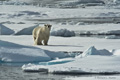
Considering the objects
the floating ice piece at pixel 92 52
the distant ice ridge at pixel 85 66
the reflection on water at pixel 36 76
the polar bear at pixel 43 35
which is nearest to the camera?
the reflection on water at pixel 36 76

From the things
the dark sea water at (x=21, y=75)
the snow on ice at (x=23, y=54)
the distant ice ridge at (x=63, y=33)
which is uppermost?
the dark sea water at (x=21, y=75)

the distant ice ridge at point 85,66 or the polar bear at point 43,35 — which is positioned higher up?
the distant ice ridge at point 85,66

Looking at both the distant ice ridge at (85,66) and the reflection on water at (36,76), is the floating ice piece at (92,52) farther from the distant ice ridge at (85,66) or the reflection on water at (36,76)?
the reflection on water at (36,76)

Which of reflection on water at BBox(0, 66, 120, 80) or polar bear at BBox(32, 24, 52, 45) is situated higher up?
reflection on water at BBox(0, 66, 120, 80)

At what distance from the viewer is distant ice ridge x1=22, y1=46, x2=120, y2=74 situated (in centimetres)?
803

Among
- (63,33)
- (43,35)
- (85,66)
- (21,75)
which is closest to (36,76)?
(21,75)

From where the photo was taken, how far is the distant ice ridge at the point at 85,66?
26.3ft

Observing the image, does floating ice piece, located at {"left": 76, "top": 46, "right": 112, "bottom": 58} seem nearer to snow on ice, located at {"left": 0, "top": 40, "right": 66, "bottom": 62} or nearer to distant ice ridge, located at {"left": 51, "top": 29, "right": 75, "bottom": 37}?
snow on ice, located at {"left": 0, "top": 40, "right": 66, "bottom": 62}

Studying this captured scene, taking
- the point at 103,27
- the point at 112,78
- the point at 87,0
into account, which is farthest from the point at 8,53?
the point at 87,0

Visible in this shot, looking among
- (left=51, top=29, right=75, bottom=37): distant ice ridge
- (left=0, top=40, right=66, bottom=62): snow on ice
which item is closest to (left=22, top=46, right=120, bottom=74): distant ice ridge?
(left=0, top=40, right=66, bottom=62): snow on ice

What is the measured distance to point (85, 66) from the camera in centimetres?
829

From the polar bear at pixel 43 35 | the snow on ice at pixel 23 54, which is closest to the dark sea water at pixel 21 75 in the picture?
the snow on ice at pixel 23 54

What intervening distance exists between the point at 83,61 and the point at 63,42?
13.1 feet

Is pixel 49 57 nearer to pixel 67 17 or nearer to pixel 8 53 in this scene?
pixel 8 53
